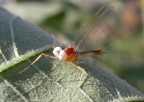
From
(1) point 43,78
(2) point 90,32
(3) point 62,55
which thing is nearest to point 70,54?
(3) point 62,55

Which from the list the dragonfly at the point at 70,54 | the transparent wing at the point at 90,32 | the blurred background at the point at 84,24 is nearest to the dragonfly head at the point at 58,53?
the dragonfly at the point at 70,54

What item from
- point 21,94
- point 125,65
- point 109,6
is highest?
point 109,6

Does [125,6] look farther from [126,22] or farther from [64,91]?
[64,91]

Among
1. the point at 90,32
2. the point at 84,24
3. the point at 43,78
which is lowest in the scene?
the point at 84,24

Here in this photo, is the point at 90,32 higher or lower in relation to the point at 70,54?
higher

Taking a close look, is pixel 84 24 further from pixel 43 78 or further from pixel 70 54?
pixel 43 78

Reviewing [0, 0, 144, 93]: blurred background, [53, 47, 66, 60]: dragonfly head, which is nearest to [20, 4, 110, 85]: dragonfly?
[53, 47, 66, 60]: dragonfly head

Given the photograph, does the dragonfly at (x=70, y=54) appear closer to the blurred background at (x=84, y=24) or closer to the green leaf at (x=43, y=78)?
the green leaf at (x=43, y=78)

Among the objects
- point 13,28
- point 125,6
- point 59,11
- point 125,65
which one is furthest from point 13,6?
point 13,28
